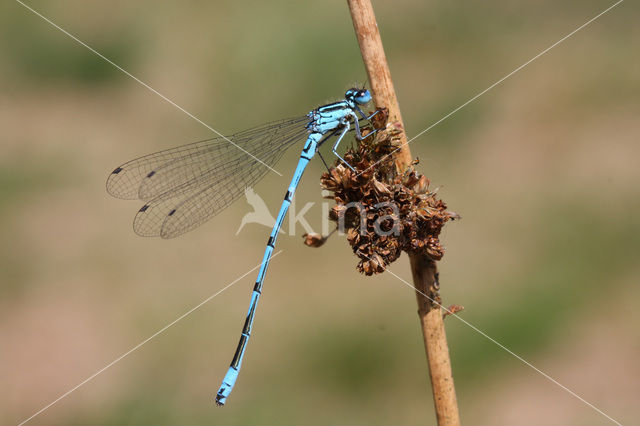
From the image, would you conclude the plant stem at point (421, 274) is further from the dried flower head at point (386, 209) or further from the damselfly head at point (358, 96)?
the damselfly head at point (358, 96)

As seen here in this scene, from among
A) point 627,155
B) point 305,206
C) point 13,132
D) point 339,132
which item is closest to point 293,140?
point 339,132

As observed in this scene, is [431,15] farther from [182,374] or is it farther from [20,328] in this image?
[20,328]

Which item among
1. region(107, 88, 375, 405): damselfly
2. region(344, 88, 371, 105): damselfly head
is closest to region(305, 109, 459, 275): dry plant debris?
region(344, 88, 371, 105): damselfly head

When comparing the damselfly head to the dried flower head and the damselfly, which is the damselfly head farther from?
the damselfly

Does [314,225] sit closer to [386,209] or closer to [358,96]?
[358,96]

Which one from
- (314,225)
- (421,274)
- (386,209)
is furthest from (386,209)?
(314,225)

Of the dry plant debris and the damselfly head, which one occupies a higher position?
the damselfly head
